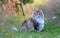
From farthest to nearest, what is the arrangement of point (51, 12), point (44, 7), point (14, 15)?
point (44, 7), point (51, 12), point (14, 15)

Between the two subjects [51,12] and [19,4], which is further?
[51,12]

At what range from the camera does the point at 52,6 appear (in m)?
16.9

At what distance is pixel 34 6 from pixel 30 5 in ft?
1.64

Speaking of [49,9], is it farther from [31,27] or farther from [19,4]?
[31,27]

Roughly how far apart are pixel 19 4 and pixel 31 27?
16.3 ft

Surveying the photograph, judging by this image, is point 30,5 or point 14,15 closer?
point 14,15

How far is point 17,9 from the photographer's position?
14438 millimetres

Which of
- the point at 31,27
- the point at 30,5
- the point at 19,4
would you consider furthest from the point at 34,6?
the point at 31,27

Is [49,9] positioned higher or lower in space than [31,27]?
lower

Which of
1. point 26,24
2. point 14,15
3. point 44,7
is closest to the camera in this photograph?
point 26,24

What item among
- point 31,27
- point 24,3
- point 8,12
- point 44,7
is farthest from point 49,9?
point 31,27

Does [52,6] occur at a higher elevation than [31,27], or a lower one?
lower

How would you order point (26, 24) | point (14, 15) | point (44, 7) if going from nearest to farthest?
point (26, 24) → point (14, 15) → point (44, 7)

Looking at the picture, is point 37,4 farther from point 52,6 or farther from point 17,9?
point 17,9
